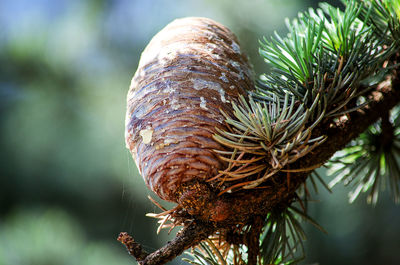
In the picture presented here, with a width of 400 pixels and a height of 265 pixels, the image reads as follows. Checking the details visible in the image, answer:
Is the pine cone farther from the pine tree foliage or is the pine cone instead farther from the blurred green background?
the blurred green background

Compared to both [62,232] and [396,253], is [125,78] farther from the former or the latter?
[396,253]

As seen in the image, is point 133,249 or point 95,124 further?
point 95,124

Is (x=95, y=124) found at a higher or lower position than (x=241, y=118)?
higher

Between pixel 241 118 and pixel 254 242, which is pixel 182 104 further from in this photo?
pixel 254 242

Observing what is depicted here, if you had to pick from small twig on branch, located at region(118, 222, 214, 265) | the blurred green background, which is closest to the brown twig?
small twig on branch, located at region(118, 222, 214, 265)

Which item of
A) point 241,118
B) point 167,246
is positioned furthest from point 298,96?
point 167,246

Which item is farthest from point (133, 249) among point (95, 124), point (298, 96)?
point (95, 124)

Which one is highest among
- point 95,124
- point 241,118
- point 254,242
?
point 95,124
